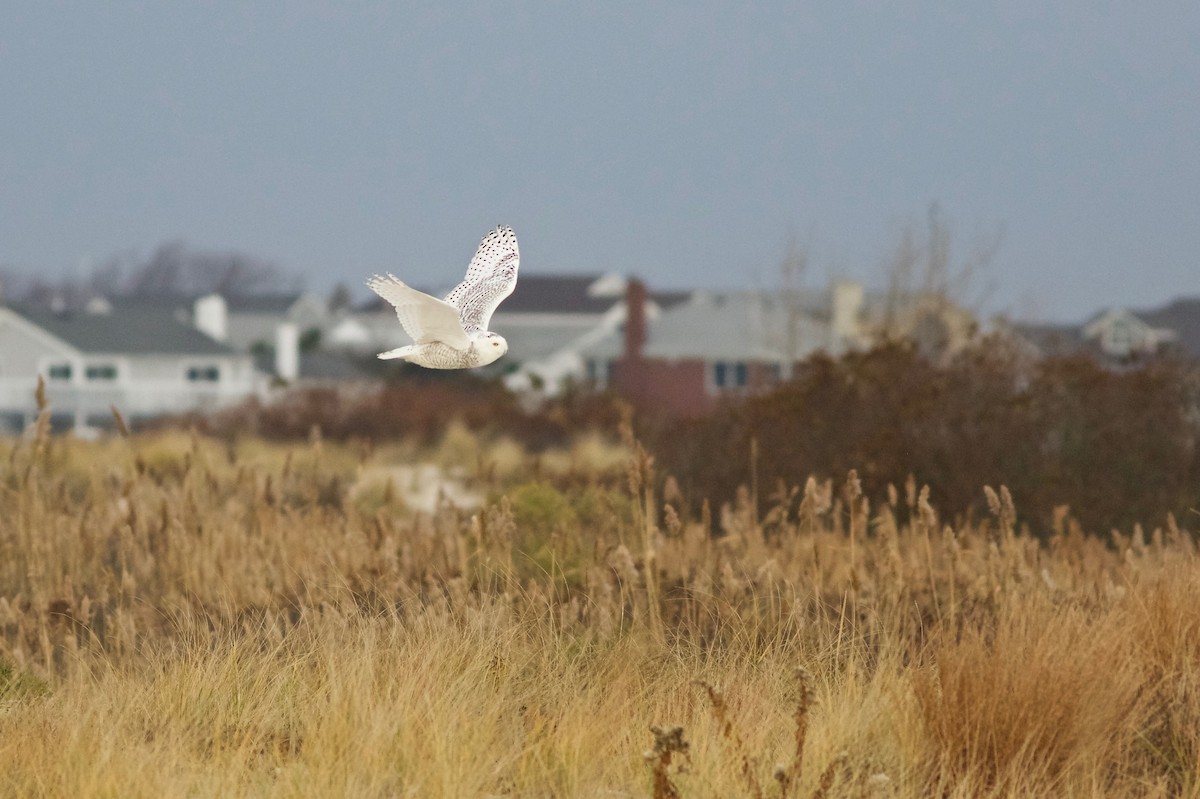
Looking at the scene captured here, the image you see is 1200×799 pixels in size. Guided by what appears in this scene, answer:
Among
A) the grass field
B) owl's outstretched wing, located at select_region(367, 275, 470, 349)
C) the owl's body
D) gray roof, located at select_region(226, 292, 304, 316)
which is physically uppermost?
gray roof, located at select_region(226, 292, 304, 316)

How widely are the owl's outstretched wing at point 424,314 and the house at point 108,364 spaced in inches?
1729

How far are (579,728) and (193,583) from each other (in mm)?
3037

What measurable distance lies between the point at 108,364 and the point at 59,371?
1.70 meters

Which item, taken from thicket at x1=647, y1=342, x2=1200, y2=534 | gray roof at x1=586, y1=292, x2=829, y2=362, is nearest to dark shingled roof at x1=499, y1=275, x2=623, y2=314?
gray roof at x1=586, y1=292, x2=829, y2=362

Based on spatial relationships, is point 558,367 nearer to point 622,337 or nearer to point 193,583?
point 622,337

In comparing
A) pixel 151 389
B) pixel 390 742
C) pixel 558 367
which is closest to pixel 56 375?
pixel 151 389

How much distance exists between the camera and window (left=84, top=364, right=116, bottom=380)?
5134cm

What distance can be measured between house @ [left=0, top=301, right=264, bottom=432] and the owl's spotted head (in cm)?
4404

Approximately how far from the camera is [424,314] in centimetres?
373

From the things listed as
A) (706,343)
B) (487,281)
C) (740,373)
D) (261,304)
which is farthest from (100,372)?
(487,281)

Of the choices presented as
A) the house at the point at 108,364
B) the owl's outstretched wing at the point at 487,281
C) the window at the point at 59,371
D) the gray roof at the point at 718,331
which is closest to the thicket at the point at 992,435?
the owl's outstretched wing at the point at 487,281

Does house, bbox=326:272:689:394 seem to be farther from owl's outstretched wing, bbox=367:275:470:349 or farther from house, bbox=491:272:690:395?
owl's outstretched wing, bbox=367:275:470:349

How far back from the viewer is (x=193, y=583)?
686cm

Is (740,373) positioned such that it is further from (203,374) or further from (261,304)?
(261,304)
